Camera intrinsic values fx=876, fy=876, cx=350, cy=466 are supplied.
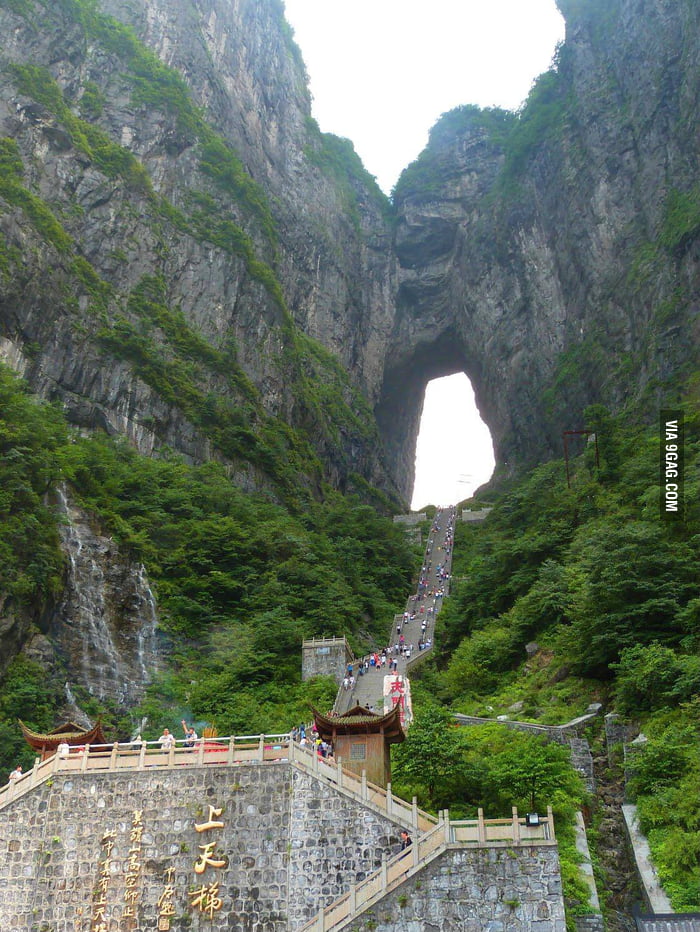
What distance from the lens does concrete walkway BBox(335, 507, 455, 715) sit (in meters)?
28.9

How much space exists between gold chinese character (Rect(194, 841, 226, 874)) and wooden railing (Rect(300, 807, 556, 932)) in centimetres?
190

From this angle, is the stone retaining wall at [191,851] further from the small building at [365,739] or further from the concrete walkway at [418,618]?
the concrete walkway at [418,618]

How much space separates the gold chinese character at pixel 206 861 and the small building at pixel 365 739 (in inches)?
124

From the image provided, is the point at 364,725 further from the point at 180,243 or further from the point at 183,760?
the point at 180,243

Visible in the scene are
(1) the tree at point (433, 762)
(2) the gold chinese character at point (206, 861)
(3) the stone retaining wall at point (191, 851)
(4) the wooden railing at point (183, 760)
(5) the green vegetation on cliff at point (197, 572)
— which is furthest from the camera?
(5) the green vegetation on cliff at point (197, 572)

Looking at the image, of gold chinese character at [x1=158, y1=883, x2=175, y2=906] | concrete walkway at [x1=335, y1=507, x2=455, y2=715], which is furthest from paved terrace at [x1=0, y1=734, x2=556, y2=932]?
concrete walkway at [x1=335, y1=507, x2=455, y2=715]

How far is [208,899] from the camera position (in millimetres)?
15531

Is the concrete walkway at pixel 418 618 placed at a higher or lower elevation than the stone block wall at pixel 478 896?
higher

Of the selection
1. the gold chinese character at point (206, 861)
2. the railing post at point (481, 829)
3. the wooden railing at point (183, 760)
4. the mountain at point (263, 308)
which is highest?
the mountain at point (263, 308)

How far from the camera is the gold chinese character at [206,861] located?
15773 millimetres

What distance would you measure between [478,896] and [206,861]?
489 centimetres

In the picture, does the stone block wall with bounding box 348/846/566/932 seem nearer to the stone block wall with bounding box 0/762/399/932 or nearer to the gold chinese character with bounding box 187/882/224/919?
the stone block wall with bounding box 0/762/399/932

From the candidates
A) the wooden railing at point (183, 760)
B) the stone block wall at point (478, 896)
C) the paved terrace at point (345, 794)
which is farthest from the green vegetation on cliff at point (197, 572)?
the stone block wall at point (478, 896)

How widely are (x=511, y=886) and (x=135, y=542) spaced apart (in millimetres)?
23794
